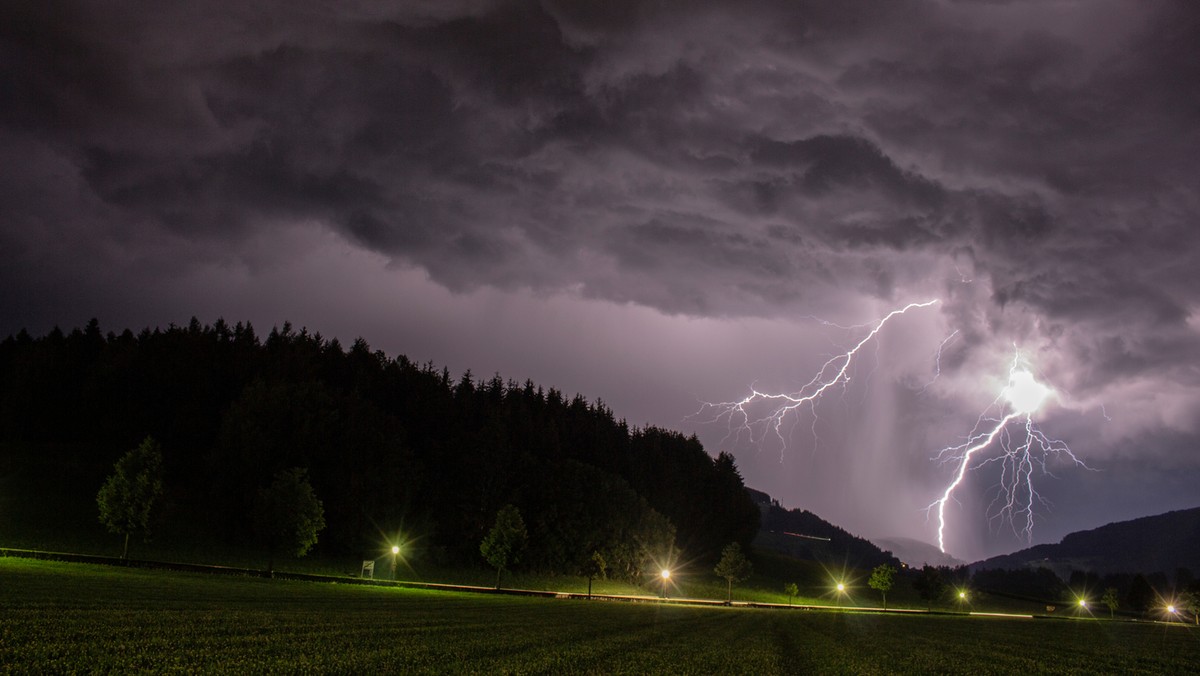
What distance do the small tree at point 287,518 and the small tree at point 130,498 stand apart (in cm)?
868

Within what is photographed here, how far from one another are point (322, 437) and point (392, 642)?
71.4 m

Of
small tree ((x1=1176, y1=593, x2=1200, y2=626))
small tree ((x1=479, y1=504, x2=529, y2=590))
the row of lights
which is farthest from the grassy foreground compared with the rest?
small tree ((x1=1176, y1=593, x2=1200, y2=626))

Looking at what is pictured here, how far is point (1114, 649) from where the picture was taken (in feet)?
120

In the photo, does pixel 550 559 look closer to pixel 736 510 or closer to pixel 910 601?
pixel 736 510

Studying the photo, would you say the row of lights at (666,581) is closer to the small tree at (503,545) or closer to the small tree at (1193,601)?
the small tree at (503,545)

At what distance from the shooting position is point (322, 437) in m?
85.2

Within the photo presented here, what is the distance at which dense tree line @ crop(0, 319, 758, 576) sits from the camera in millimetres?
82250

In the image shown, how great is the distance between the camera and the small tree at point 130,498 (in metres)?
61.4

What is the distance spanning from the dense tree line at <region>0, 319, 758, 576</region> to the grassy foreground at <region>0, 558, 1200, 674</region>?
4387 cm

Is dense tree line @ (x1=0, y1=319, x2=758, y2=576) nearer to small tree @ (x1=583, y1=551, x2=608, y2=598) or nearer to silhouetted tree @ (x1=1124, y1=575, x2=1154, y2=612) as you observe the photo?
small tree @ (x1=583, y1=551, x2=608, y2=598)

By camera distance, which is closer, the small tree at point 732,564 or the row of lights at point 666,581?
the row of lights at point 666,581

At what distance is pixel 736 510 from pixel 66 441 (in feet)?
409

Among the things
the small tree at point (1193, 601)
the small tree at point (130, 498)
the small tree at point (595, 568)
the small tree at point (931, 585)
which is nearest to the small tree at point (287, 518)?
the small tree at point (130, 498)

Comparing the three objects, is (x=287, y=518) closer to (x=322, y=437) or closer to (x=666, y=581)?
(x=322, y=437)
